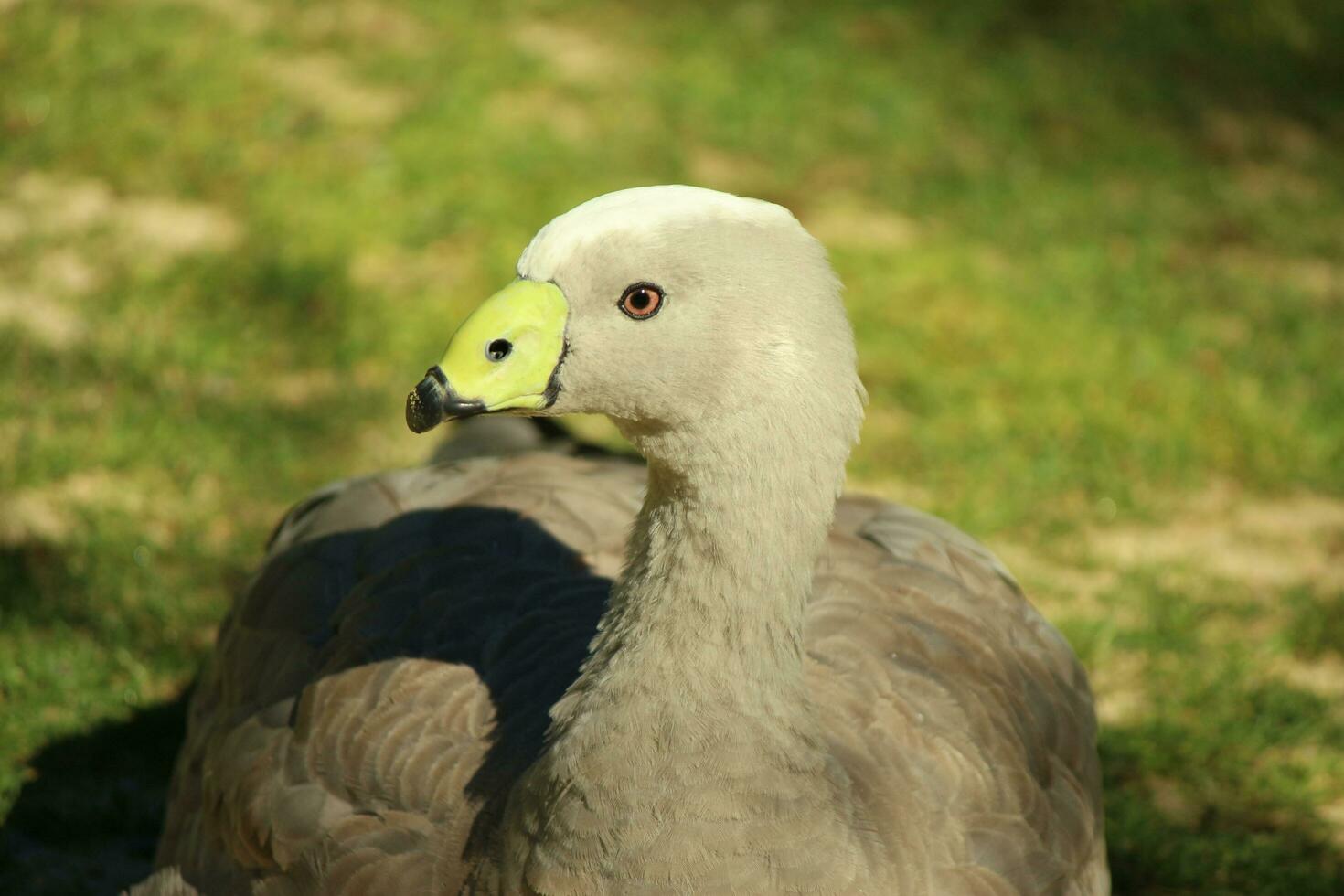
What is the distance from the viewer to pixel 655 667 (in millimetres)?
2084

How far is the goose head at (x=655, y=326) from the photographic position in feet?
6.29

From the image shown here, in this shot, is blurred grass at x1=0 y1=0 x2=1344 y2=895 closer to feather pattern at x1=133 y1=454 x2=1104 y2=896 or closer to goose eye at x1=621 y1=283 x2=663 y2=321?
feather pattern at x1=133 y1=454 x2=1104 y2=896

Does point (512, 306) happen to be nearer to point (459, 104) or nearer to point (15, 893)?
point (15, 893)

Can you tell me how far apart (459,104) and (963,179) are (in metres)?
2.31

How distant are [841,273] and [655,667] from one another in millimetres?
3741

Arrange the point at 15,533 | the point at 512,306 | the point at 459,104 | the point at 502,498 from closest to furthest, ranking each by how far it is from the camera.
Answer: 1. the point at 512,306
2. the point at 502,498
3. the point at 15,533
4. the point at 459,104

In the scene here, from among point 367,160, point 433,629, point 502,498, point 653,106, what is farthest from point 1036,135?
point 433,629

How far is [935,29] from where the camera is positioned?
7.38 meters

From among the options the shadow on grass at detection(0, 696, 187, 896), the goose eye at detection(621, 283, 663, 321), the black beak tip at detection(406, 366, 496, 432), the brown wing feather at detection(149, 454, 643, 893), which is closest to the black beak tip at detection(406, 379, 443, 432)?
the black beak tip at detection(406, 366, 496, 432)

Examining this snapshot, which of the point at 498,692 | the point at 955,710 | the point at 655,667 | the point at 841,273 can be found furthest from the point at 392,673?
the point at 841,273

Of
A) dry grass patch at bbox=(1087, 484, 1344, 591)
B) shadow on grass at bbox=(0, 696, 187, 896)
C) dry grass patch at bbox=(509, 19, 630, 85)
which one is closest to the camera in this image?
shadow on grass at bbox=(0, 696, 187, 896)

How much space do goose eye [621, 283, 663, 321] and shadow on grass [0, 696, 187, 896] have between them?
2.01 metres

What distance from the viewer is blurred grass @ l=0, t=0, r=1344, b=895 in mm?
3713

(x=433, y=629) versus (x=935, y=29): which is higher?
(x=935, y=29)
